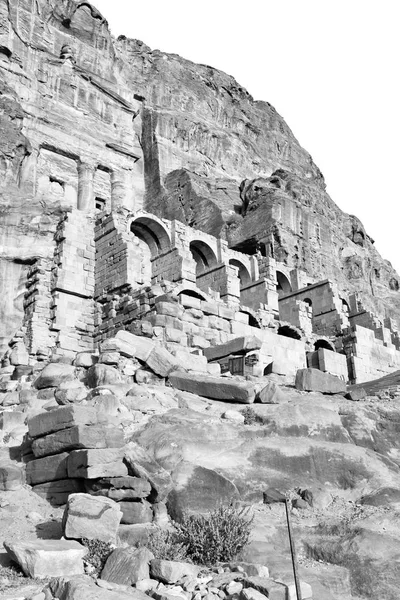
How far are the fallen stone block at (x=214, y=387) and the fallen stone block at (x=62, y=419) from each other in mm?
3437

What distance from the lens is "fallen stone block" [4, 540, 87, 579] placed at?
5.57 meters

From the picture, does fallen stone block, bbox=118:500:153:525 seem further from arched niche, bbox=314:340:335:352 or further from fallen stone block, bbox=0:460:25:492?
arched niche, bbox=314:340:335:352

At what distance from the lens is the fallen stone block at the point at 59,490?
7.64 meters

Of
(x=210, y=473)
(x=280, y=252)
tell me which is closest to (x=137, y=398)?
(x=210, y=473)

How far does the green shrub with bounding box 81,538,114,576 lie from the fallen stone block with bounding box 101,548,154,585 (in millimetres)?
160

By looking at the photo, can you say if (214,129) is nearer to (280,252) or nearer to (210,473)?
(280,252)

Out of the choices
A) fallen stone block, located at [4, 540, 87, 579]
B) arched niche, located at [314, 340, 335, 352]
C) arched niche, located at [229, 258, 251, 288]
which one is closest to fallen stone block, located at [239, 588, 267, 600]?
fallen stone block, located at [4, 540, 87, 579]

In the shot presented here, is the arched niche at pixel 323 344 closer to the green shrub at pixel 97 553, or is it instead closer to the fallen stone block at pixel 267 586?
the green shrub at pixel 97 553

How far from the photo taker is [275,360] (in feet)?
63.9

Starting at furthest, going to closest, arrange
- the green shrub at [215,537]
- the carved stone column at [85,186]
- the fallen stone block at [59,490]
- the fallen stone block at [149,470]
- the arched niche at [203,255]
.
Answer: the carved stone column at [85,186], the arched niche at [203,255], the fallen stone block at [59,490], the fallen stone block at [149,470], the green shrub at [215,537]

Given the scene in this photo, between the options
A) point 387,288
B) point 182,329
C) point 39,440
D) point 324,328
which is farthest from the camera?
point 387,288

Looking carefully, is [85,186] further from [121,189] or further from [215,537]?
[215,537]

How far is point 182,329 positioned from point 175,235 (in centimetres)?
1442

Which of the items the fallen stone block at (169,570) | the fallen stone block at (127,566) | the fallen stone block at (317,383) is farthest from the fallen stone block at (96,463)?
the fallen stone block at (317,383)
